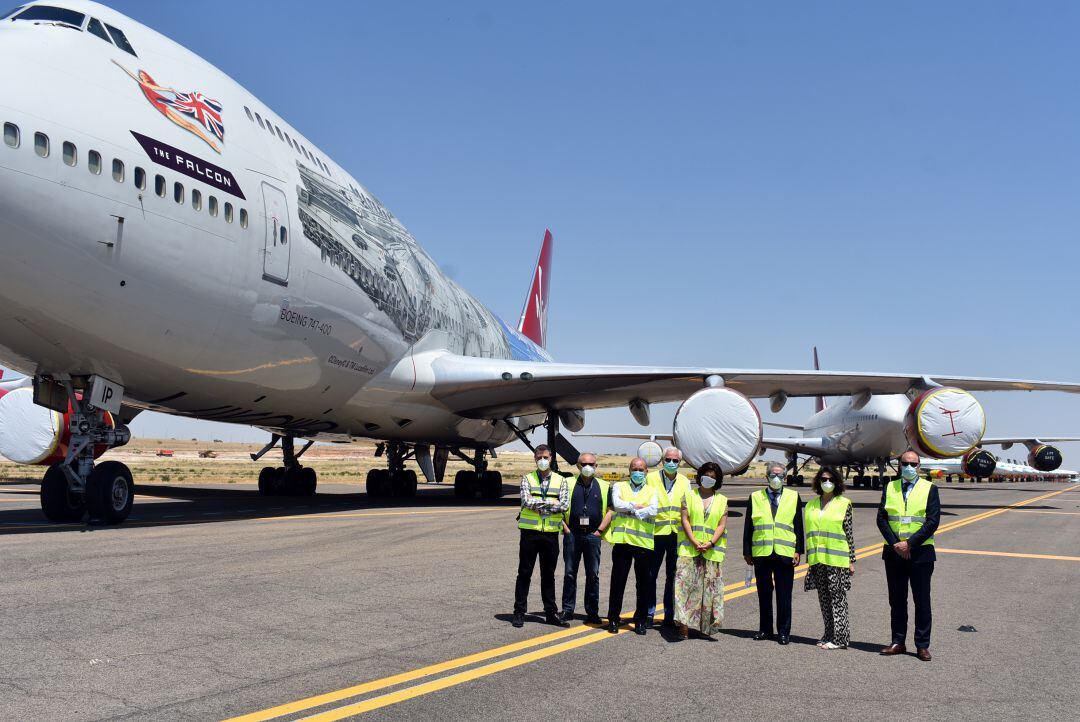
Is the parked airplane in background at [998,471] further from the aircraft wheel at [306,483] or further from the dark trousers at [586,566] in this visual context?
the dark trousers at [586,566]

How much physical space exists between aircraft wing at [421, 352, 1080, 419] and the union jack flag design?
6.24m

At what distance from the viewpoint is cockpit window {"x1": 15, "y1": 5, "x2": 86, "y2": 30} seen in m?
A: 11.4

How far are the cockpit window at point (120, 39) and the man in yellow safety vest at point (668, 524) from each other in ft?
30.4

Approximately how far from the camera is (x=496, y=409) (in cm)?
2092

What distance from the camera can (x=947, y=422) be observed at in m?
19.1

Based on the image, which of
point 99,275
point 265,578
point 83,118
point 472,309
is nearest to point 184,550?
point 265,578

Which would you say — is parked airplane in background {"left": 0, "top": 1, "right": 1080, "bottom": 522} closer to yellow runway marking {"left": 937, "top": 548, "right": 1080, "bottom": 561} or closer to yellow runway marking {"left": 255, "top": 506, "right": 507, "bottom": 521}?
yellow runway marking {"left": 255, "top": 506, "right": 507, "bottom": 521}

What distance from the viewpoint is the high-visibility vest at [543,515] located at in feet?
24.0

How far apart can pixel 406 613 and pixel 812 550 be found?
10.8 ft

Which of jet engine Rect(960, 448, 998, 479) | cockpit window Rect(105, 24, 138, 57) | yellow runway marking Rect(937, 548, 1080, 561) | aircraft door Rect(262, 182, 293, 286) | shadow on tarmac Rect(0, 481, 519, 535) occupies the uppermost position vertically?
cockpit window Rect(105, 24, 138, 57)

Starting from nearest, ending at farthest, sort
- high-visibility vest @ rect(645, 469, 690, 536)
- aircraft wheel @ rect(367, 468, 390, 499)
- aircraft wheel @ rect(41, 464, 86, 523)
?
high-visibility vest @ rect(645, 469, 690, 536) < aircraft wheel @ rect(41, 464, 86, 523) < aircraft wheel @ rect(367, 468, 390, 499)

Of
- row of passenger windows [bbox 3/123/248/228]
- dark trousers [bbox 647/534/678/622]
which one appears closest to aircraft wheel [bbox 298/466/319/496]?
row of passenger windows [bbox 3/123/248/228]

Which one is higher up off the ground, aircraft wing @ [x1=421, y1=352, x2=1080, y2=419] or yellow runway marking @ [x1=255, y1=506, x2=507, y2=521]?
aircraft wing @ [x1=421, y1=352, x2=1080, y2=419]

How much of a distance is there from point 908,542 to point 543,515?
9.24 ft
